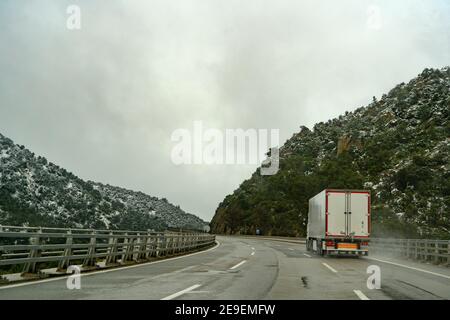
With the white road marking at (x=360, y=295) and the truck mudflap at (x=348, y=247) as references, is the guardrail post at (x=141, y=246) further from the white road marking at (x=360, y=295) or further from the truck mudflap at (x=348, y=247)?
the white road marking at (x=360, y=295)

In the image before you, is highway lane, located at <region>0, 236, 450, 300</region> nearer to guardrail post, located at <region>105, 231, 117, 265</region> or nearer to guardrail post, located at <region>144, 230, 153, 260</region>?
guardrail post, located at <region>105, 231, 117, 265</region>

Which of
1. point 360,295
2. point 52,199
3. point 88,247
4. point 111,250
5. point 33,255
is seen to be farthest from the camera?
point 52,199

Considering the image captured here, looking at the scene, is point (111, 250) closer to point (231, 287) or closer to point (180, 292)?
point (231, 287)

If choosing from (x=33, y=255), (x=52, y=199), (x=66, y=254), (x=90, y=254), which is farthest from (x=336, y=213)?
(x=52, y=199)

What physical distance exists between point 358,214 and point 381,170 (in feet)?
185

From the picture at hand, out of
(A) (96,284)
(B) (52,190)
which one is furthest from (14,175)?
(A) (96,284)

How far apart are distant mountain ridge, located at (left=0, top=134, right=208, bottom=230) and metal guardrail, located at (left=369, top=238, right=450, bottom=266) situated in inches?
1354

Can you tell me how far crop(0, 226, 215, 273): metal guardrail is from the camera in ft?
41.1

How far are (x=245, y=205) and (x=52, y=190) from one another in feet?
145

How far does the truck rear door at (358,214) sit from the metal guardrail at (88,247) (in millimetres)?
9158

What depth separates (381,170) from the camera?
255ft

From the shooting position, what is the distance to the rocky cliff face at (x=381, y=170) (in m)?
57.8
